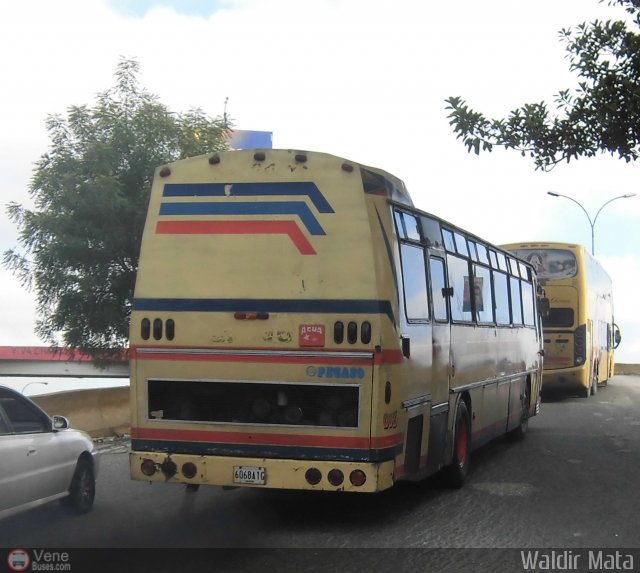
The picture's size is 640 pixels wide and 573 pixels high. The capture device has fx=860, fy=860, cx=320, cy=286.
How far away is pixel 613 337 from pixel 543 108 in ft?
73.5

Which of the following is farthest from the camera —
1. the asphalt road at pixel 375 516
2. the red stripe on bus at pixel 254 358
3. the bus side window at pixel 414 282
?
the bus side window at pixel 414 282

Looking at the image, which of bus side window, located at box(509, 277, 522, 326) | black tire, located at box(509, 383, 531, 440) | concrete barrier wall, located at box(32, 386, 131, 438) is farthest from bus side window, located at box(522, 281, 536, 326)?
concrete barrier wall, located at box(32, 386, 131, 438)

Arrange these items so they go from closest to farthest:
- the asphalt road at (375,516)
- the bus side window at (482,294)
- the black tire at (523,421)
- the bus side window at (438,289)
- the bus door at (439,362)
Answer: the asphalt road at (375,516), the bus door at (439,362), the bus side window at (438,289), the bus side window at (482,294), the black tire at (523,421)

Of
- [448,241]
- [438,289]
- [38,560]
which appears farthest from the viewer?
[448,241]

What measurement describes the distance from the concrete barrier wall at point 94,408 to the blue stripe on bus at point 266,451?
18.9 feet

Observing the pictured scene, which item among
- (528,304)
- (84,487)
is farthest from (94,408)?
(528,304)

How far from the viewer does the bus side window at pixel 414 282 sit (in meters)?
8.06

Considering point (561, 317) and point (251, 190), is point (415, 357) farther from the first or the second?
point (561, 317)

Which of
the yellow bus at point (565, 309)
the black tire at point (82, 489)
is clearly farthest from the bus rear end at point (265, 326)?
the yellow bus at point (565, 309)

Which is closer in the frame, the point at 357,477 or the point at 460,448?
the point at 357,477

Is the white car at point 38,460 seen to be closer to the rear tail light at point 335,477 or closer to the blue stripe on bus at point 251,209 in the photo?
the blue stripe on bus at point 251,209

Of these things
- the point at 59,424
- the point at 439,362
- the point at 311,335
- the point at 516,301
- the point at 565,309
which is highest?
the point at 565,309

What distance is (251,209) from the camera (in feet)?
25.9

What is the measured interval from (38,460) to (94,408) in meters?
6.97
